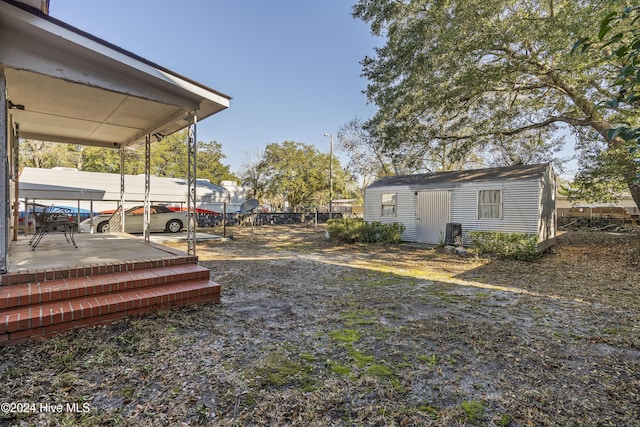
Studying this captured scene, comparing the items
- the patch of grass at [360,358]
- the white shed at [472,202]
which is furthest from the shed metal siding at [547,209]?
the patch of grass at [360,358]

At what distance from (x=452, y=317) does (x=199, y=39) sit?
12.1 m

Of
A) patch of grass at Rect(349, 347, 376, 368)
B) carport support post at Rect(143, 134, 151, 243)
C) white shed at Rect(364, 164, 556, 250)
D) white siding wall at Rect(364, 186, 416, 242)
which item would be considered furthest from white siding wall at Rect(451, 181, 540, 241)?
carport support post at Rect(143, 134, 151, 243)

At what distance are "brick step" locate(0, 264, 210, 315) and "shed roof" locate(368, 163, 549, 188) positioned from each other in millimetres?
9151

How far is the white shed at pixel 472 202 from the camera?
29.7ft

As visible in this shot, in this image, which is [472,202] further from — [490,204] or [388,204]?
[388,204]

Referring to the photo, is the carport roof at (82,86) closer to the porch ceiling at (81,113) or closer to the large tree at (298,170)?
the porch ceiling at (81,113)

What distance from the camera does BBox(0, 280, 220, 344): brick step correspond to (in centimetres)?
269

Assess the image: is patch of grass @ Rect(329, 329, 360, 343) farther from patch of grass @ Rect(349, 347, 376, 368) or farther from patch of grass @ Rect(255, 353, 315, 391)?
patch of grass @ Rect(255, 353, 315, 391)

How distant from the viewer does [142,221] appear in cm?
1291

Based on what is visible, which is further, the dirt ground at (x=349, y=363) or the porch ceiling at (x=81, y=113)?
the porch ceiling at (x=81, y=113)

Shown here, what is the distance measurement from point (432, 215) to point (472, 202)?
1.43 m

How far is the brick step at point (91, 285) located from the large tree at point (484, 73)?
793 cm

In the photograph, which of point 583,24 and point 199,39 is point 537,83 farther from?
point 199,39

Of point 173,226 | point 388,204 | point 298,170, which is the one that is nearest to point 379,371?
point 388,204
